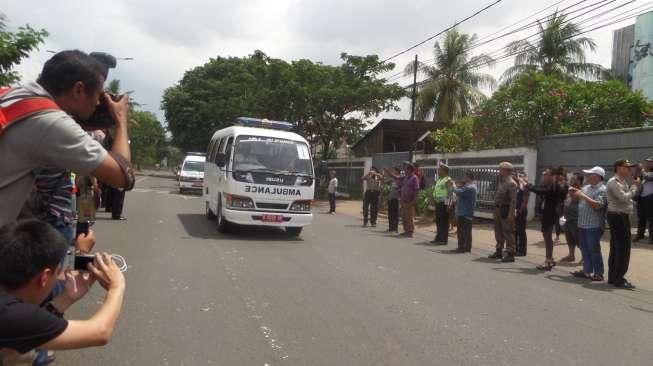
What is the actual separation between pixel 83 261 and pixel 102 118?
68 centimetres

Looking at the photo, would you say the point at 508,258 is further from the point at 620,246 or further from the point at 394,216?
the point at 394,216

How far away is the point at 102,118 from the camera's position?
284 centimetres

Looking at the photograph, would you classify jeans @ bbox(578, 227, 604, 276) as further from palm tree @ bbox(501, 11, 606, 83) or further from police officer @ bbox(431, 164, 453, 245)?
palm tree @ bbox(501, 11, 606, 83)

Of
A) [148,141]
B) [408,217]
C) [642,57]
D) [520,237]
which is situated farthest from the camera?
[148,141]

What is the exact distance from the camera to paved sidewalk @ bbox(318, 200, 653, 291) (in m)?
9.88

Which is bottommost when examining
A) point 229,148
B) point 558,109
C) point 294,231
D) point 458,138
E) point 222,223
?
point 294,231

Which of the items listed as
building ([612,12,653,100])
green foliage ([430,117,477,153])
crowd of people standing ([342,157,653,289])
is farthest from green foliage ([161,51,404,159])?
crowd of people standing ([342,157,653,289])

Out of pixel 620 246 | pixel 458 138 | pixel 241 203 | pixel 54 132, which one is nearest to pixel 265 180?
pixel 241 203

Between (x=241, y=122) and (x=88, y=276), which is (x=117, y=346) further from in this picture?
(x=241, y=122)

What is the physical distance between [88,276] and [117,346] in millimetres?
2511

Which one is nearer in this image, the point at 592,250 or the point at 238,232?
the point at 592,250

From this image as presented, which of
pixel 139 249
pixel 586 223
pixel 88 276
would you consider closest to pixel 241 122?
pixel 139 249

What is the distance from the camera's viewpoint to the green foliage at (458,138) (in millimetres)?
21123

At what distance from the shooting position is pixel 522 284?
855 cm
